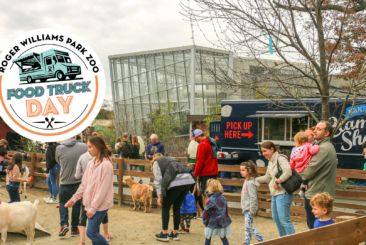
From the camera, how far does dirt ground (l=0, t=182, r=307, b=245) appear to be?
600cm

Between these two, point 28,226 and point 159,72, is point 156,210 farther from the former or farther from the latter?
point 159,72

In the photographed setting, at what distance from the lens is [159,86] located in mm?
26516

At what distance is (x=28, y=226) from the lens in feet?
18.0

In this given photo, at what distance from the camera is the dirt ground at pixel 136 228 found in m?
6.00

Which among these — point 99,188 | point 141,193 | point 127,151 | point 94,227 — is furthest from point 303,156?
point 127,151

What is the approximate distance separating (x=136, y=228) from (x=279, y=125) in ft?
17.3

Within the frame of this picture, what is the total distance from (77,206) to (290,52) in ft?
15.1

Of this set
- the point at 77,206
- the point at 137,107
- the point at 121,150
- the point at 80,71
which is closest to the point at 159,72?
the point at 137,107

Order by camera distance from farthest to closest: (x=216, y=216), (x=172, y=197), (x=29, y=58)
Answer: (x=29, y=58), (x=172, y=197), (x=216, y=216)

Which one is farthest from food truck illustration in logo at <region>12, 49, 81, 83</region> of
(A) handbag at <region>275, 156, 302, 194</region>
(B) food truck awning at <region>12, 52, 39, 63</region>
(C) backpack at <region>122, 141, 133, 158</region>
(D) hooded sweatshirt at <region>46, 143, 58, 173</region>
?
(A) handbag at <region>275, 156, 302, 194</region>

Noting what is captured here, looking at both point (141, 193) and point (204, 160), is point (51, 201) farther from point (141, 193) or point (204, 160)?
point (204, 160)

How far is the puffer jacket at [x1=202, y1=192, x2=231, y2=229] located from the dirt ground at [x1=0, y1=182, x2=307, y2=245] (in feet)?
3.80

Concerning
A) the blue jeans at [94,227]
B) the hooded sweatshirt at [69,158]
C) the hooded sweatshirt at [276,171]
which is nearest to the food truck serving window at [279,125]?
the hooded sweatshirt at [276,171]

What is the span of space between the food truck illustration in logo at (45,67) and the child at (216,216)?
171 inches
